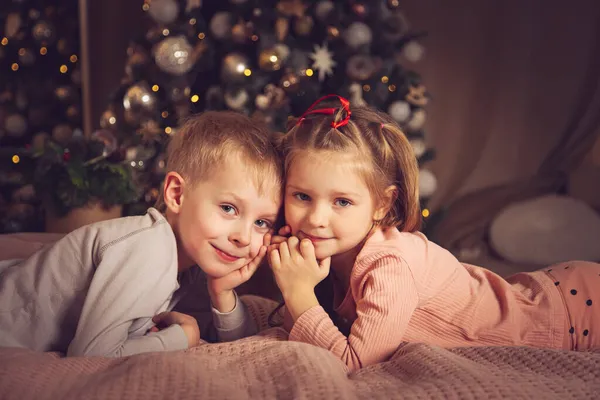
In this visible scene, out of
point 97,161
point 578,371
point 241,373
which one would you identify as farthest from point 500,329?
point 97,161

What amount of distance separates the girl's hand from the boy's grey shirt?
0.83ft

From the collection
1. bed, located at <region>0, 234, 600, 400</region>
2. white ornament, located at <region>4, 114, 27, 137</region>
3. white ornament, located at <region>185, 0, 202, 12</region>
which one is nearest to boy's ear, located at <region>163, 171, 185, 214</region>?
bed, located at <region>0, 234, 600, 400</region>

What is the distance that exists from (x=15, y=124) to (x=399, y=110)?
9.62 feet

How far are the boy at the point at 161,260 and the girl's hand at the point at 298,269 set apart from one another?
8 centimetres

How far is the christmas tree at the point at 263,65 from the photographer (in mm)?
2889

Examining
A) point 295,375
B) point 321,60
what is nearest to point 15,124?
point 321,60

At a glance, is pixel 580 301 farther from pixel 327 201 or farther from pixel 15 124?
pixel 15 124

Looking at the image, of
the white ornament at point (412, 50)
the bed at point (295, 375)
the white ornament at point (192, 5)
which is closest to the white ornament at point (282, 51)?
the white ornament at point (192, 5)

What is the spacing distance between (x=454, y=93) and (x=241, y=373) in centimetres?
344

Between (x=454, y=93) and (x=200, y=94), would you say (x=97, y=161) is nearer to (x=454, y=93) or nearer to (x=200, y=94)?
(x=200, y=94)

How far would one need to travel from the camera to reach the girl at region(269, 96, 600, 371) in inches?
48.6

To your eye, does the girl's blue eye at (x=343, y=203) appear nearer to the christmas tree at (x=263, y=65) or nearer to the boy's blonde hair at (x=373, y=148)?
the boy's blonde hair at (x=373, y=148)

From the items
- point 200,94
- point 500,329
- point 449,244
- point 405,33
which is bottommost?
point 449,244

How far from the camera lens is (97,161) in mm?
2607
